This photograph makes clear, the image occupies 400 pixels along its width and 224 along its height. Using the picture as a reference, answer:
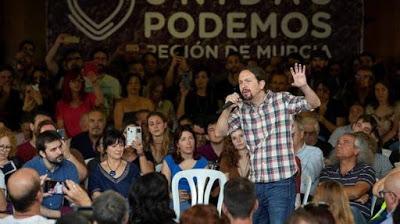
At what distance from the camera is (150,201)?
572 centimetres

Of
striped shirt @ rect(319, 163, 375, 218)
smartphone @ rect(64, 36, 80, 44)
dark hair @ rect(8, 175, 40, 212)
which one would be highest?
smartphone @ rect(64, 36, 80, 44)

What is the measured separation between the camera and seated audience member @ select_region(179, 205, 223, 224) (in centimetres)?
490

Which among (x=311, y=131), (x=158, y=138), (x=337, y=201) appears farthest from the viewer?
(x=311, y=131)

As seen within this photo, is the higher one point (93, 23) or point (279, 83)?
point (93, 23)

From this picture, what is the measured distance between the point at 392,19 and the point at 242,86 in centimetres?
707

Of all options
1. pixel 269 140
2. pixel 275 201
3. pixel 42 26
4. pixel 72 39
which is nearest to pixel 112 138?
pixel 269 140

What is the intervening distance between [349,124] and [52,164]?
3966 millimetres

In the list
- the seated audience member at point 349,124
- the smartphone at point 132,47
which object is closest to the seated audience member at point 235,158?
the seated audience member at point 349,124

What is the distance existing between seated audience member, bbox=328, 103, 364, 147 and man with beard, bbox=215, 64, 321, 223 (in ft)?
9.71

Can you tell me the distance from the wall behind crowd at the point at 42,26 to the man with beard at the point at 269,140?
6504 mm

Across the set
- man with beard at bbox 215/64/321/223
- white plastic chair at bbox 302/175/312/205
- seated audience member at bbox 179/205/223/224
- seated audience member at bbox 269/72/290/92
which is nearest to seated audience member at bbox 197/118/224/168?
white plastic chair at bbox 302/175/312/205

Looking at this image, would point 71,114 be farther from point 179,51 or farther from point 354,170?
point 354,170

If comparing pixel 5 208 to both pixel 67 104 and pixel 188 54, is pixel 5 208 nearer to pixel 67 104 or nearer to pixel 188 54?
pixel 67 104

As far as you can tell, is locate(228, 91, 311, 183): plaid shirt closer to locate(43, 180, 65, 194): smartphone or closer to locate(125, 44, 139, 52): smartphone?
locate(43, 180, 65, 194): smartphone
